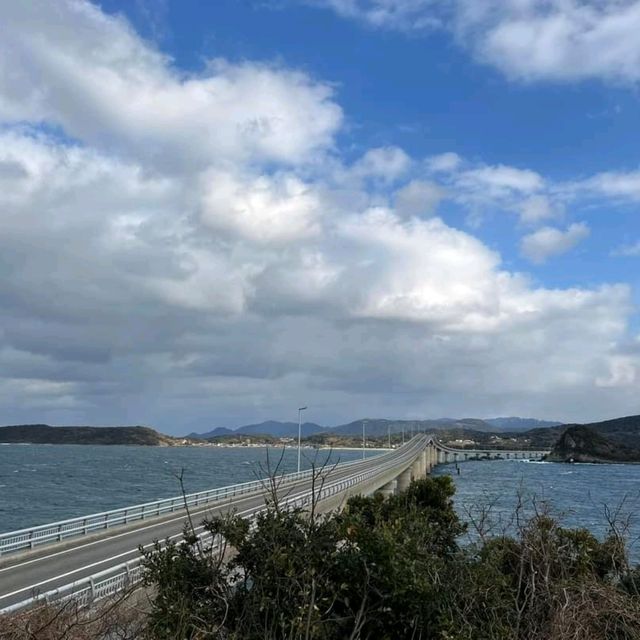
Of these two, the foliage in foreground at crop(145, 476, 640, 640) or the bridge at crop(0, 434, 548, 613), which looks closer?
the foliage in foreground at crop(145, 476, 640, 640)

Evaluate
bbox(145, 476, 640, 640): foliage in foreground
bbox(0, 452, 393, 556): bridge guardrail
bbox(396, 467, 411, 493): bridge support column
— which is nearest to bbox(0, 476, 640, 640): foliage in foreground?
bbox(145, 476, 640, 640): foliage in foreground

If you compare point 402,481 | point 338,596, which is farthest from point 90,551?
point 402,481

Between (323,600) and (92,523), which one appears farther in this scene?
(92,523)

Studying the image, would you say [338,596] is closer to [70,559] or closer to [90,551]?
[70,559]

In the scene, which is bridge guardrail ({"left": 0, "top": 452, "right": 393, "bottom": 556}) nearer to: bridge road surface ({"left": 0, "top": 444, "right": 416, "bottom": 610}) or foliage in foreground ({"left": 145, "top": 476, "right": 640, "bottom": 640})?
bridge road surface ({"left": 0, "top": 444, "right": 416, "bottom": 610})

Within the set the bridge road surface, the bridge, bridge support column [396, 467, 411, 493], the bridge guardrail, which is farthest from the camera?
bridge support column [396, 467, 411, 493]

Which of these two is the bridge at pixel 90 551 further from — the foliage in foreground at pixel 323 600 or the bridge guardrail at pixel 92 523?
the foliage in foreground at pixel 323 600

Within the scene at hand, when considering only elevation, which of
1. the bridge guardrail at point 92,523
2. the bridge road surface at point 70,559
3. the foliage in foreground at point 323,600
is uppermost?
the foliage in foreground at point 323,600

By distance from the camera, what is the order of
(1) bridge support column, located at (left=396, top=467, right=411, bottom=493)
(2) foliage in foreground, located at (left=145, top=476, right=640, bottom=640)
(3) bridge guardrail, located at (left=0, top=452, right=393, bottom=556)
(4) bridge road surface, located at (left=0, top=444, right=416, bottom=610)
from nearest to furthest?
(2) foliage in foreground, located at (left=145, top=476, right=640, bottom=640)
(4) bridge road surface, located at (left=0, top=444, right=416, bottom=610)
(3) bridge guardrail, located at (left=0, top=452, right=393, bottom=556)
(1) bridge support column, located at (left=396, top=467, right=411, bottom=493)

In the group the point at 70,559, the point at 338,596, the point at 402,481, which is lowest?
the point at 70,559

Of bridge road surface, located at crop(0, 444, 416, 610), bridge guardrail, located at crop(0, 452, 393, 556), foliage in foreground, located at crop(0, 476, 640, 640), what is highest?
foliage in foreground, located at crop(0, 476, 640, 640)

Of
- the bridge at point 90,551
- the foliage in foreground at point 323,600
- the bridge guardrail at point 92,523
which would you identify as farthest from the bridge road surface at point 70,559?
the foliage in foreground at point 323,600

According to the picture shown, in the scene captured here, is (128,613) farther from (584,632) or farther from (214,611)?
(584,632)

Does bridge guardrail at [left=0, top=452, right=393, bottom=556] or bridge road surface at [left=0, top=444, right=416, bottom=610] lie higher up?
bridge guardrail at [left=0, top=452, right=393, bottom=556]
